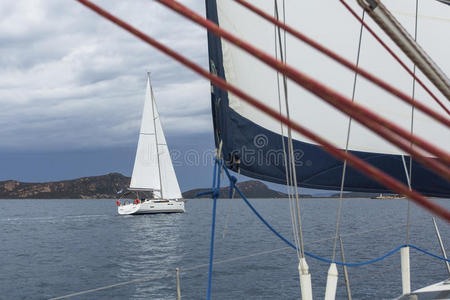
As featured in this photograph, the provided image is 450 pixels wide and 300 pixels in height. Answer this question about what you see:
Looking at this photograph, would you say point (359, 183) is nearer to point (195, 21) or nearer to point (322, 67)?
point (322, 67)

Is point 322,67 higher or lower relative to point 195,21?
Answer: higher

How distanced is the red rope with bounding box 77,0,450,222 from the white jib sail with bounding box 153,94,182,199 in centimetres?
4846

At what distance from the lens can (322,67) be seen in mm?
4766

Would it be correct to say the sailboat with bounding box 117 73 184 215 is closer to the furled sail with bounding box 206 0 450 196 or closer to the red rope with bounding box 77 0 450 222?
the furled sail with bounding box 206 0 450 196

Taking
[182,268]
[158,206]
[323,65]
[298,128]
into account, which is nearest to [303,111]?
[323,65]

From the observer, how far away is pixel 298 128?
118cm

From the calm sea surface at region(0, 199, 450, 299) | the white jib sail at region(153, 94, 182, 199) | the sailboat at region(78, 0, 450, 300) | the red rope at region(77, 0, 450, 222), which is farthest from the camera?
the white jib sail at region(153, 94, 182, 199)

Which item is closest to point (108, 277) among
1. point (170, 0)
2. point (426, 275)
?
point (426, 275)

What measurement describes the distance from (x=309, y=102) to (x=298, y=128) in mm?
3677

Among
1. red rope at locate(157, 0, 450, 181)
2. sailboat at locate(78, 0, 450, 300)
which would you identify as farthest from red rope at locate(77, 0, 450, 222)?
sailboat at locate(78, 0, 450, 300)

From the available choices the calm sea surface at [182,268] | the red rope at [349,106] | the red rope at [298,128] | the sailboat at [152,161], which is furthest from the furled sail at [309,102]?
the sailboat at [152,161]

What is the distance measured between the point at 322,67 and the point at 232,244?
34.3 meters

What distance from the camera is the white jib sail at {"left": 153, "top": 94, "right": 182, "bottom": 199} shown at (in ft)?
165

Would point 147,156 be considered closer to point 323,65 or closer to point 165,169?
point 165,169
